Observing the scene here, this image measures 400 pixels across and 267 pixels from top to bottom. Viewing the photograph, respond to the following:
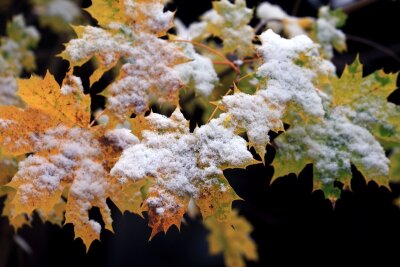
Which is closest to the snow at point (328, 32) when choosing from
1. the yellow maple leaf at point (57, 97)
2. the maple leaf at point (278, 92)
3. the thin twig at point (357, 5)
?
the thin twig at point (357, 5)

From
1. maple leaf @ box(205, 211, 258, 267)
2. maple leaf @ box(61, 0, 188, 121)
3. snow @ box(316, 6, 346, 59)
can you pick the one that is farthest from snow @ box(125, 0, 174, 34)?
maple leaf @ box(205, 211, 258, 267)

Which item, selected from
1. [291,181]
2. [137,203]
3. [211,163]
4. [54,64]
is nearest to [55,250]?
[54,64]

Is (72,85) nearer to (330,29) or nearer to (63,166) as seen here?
(63,166)

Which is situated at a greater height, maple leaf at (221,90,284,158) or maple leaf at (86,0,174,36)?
maple leaf at (86,0,174,36)

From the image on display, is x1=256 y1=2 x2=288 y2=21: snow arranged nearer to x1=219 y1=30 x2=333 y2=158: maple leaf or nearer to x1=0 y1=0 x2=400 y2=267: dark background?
x1=219 y1=30 x2=333 y2=158: maple leaf

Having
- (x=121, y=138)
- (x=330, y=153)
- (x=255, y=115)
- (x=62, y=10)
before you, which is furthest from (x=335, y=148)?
(x=62, y=10)

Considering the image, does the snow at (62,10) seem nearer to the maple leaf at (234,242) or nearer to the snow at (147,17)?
the maple leaf at (234,242)

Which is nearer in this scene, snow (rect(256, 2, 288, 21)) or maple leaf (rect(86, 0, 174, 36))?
maple leaf (rect(86, 0, 174, 36))
